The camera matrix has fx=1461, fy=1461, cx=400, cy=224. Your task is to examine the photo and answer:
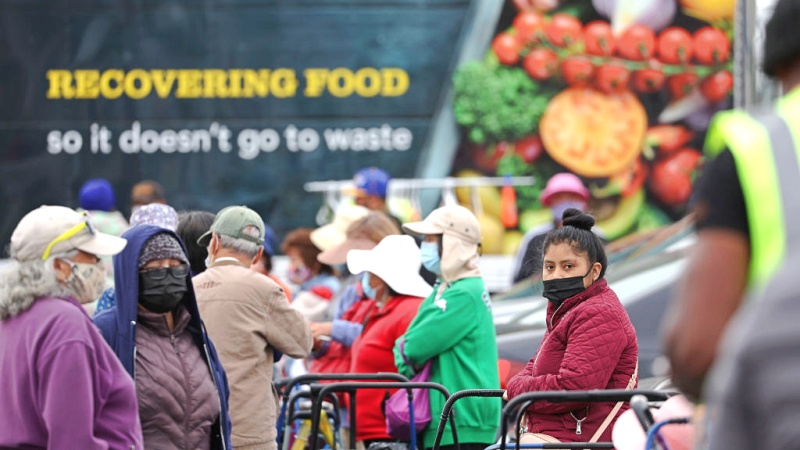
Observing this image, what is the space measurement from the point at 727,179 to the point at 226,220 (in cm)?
448

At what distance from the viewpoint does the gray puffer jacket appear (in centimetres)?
529

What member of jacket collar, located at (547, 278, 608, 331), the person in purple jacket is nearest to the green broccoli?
jacket collar, located at (547, 278, 608, 331)

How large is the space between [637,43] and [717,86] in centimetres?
76

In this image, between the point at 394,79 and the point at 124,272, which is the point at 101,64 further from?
the point at 124,272

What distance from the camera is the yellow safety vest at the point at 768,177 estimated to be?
7.42 ft

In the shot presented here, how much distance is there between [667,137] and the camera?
12.1m

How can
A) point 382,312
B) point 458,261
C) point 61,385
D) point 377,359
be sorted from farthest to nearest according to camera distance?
point 382,312, point 377,359, point 458,261, point 61,385

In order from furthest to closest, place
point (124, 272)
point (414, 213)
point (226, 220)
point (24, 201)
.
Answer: point (24, 201) < point (414, 213) < point (226, 220) < point (124, 272)

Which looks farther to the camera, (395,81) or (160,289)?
(395,81)

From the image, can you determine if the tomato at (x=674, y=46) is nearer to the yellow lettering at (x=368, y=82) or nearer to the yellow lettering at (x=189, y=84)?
→ the yellow lettering at (x=368, y=82)

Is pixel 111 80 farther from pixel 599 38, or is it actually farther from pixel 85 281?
pixel 85 281

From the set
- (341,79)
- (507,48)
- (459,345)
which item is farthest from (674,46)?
(459,345)

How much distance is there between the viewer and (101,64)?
40.6 ft

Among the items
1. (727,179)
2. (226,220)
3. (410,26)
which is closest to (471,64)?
(410,26)
